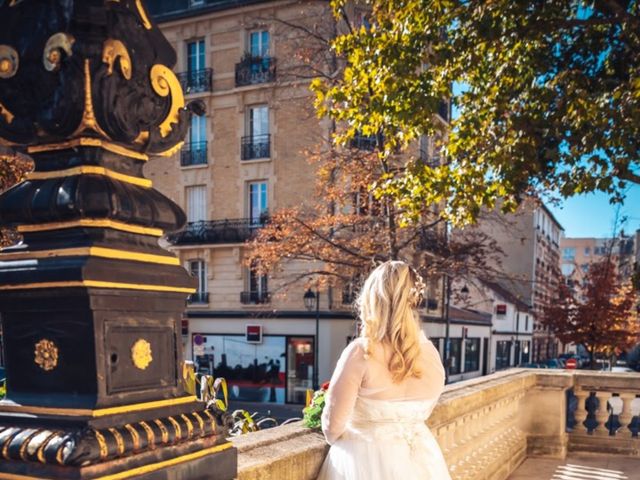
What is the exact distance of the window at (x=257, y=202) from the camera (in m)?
24.2

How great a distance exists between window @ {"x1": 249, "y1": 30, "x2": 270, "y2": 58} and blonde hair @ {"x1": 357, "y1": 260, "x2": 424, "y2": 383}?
22894 mm

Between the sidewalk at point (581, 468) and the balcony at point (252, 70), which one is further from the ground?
the balcony at point (252, 70)

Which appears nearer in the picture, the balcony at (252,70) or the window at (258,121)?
the balcony at (252,70)

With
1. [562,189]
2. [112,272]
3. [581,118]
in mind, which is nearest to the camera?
[112,272]

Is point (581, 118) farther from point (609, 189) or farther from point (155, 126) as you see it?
point (155, 126)

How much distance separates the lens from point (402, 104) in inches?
298

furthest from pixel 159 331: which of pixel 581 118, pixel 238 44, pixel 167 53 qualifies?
pixel 238 44

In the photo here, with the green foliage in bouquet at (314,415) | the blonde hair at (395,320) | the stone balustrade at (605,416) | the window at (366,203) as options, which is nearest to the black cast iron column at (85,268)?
the blonde hair at (395,320)

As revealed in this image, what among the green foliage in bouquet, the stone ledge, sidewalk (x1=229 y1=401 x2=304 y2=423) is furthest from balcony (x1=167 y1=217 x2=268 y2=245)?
the stone ledge

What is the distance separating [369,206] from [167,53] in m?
13.9

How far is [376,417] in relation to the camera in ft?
9.55

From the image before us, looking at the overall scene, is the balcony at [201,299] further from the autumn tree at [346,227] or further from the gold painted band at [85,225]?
the gold painted band at [85,225]

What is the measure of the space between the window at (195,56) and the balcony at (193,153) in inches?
131

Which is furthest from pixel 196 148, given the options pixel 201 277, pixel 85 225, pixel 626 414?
pixel 85 225
